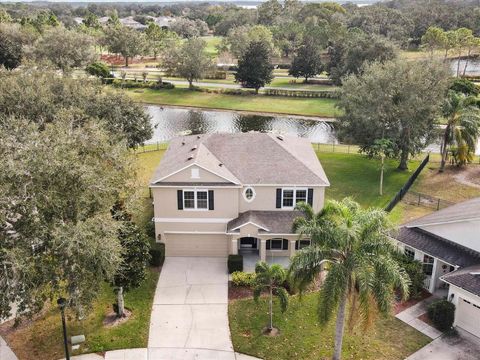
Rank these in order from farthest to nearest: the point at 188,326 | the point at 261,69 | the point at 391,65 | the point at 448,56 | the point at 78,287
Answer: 1. the point at 448,56
2. the point at 261,69
3. the point at 391,65
4. the point at 188,326
5. the point at 78,287

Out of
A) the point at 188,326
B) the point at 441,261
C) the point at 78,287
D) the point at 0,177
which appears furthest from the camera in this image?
the point at 441,261

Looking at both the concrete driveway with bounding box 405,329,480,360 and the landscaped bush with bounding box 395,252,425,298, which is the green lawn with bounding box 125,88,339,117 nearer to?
the landscaped bush with bounding box 395,252,425,298

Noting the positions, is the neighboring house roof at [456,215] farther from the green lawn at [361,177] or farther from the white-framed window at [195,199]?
the white-framed window at [195,199]

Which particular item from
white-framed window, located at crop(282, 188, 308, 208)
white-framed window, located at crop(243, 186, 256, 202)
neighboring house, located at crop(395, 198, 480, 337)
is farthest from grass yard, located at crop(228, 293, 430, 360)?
white-framed window, located at crop(243, 186, 256, 202)

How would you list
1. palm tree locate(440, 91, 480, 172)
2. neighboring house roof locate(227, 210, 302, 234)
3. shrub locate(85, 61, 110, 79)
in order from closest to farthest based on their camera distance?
1. neighboring house roof locate(227, 210, 302, 234)
2. palm tree locate(440, 91, 480, 172)
3. shrub locate(85, 61, 110, 79)

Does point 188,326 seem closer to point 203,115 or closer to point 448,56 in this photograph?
point 203,115

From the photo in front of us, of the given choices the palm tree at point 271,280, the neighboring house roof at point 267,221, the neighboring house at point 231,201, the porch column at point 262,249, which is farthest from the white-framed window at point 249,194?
the palm tree at point 271,280

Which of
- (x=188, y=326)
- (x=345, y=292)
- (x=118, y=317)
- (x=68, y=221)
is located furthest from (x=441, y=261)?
(x=68, y=221)
